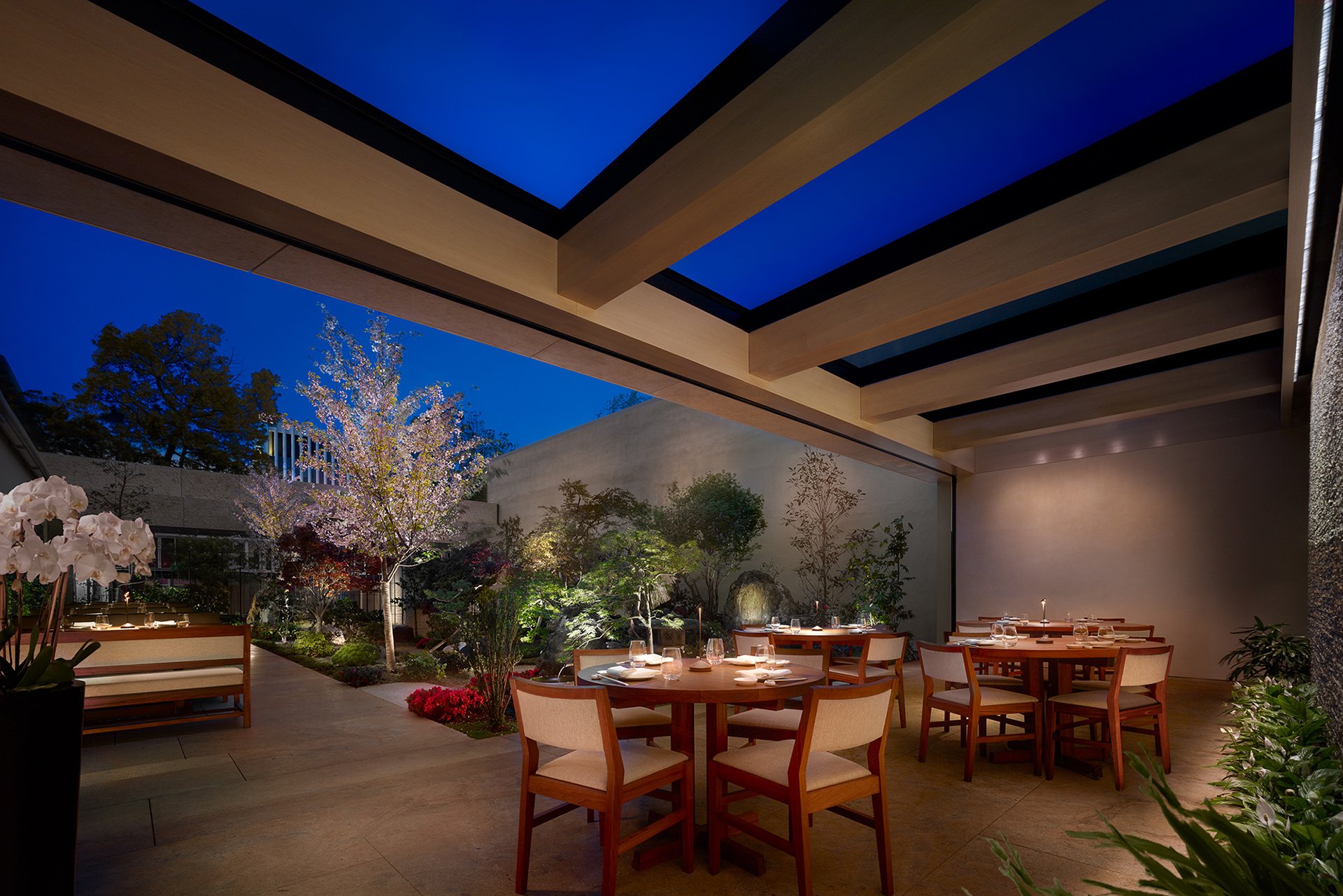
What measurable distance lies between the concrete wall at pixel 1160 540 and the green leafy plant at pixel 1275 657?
981 millimetres

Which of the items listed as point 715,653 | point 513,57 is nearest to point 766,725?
point 715,653

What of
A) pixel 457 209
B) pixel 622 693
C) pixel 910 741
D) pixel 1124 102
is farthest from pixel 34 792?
pixel 1124 102

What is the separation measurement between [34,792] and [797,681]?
2.61 m

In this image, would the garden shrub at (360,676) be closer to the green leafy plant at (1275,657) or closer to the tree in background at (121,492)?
the tree in background at (121,492)

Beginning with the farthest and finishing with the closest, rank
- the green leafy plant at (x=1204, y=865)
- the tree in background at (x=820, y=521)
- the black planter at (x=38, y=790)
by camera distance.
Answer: the tree in background at (x=820, y=521) → the black planter at (x=38, y=790) → the green leafy plant at (x=1204, y=865)

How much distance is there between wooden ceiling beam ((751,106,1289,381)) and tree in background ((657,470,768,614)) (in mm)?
7456

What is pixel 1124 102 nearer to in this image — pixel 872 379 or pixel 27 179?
pixel 872 379

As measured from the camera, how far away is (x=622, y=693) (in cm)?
283

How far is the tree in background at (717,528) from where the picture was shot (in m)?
12.5

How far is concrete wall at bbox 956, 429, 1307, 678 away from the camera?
7.54 metres

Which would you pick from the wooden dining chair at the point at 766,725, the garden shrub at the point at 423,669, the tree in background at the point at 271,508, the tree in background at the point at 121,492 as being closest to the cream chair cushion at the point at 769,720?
the wooden dining chair at the point at 766,725

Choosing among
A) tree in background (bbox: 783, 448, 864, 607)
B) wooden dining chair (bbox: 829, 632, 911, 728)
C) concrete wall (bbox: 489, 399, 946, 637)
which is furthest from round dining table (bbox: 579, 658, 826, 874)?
tree in background (bbox: 783, 448, 864, 607)

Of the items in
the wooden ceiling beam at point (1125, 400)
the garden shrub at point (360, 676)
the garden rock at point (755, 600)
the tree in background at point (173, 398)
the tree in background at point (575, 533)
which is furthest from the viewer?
the tree in background at point (173, 398)

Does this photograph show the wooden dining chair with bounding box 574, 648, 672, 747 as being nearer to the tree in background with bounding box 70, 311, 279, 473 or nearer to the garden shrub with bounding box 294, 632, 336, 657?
the garden shrub with bounding box 294, 632, 336, 657
